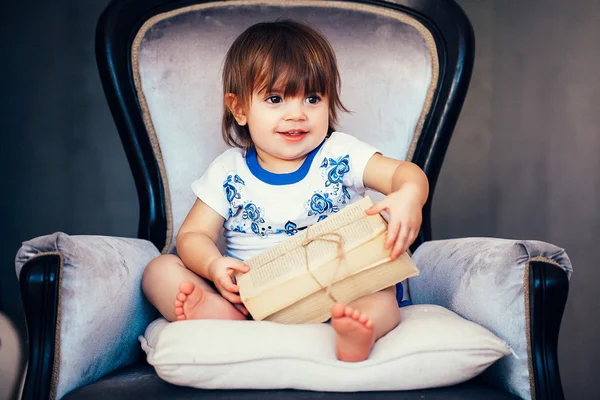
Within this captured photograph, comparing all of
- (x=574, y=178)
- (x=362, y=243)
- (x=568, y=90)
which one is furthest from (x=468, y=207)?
(x=362, y=243)

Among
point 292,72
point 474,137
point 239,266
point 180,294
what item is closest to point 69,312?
point 180,294

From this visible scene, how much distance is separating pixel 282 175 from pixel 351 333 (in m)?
0.51

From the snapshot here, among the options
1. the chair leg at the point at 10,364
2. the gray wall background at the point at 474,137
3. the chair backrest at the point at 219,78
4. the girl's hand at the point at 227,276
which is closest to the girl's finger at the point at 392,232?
the girl's hand at the point at 227,276

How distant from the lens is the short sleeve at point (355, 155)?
1.26m

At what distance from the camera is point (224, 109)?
4.76ft

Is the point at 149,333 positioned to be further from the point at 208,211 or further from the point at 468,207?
the point at 468,207

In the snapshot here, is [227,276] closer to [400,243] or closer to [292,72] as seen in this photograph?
[400,243]

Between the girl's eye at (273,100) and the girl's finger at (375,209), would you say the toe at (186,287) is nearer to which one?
the girl's finger at (375,209)

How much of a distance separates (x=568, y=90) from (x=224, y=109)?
3.62 feet

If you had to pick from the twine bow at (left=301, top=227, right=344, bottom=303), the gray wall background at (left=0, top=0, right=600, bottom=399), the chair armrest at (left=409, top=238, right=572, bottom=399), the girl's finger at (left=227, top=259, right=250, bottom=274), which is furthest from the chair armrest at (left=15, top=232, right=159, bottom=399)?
the gray wall background at (left=0, top=0, right=600, bottom=399)

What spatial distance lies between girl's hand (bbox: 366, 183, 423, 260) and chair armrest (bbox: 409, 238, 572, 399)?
0.12 meters

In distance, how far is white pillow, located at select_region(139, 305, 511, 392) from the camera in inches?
33.5

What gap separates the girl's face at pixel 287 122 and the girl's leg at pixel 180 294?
0.29 m

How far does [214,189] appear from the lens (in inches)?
52.0
